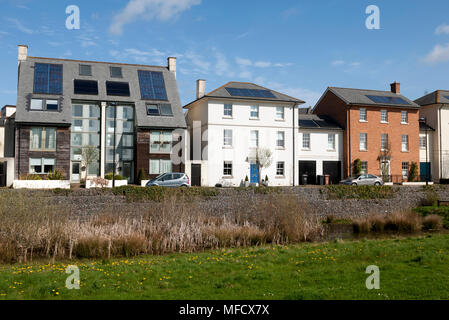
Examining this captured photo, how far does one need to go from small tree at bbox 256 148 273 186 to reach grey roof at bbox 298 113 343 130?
4964 millimetres

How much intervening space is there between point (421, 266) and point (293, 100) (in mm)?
29341

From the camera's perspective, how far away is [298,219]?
16.9 meters

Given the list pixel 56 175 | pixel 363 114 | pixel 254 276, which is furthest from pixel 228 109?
pixel 254 276

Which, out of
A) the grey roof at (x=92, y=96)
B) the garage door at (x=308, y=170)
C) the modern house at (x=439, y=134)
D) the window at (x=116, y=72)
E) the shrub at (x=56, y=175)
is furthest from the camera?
the modern house at (x=439, y=134)

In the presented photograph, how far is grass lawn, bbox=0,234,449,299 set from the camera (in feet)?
25.8

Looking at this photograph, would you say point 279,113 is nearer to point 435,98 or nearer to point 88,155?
point 88,155

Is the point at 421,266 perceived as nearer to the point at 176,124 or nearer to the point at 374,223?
the point at 374,223

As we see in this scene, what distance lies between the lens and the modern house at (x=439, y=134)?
144 ft

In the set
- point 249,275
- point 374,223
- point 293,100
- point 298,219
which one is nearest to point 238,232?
point 298,219

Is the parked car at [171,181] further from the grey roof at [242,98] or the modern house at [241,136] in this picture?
the grey roof at [242,98]

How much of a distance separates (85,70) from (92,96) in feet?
14.2

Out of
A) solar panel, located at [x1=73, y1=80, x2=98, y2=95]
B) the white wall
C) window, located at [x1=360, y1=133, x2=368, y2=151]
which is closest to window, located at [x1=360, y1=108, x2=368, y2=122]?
window, located at [x1=360, y1=133, x2=368, y2=151]

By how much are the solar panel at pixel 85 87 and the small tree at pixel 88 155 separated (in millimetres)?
4721

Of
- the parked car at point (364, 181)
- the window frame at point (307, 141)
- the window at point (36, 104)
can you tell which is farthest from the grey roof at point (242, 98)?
the window at point (36, 104)
